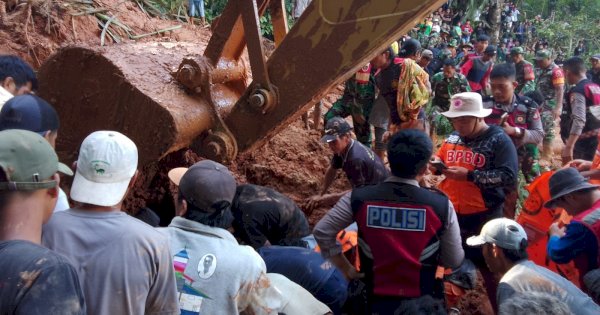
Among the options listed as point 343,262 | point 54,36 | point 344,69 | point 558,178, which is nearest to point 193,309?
point 343,262

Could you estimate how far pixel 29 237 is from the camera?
1721mm

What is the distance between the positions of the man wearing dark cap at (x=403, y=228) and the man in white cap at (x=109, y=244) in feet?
3.77

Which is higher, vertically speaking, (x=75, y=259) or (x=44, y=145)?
(x=44, y=145)

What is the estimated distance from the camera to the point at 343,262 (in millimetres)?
3189

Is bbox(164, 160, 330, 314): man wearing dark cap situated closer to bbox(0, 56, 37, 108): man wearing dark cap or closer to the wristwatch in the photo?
bbox(0, 56, 37, 108): man wearing dark cap

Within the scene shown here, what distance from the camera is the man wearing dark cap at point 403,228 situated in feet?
9.39

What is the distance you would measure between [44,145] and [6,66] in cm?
221

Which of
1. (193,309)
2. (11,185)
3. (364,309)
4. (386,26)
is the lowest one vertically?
(364,309)

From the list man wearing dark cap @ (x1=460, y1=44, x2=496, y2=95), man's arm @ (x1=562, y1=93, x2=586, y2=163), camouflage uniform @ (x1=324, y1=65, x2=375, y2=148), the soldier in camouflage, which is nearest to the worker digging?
camouflage uniform @ (x1=324, y1=65, x2=375, y2=148)

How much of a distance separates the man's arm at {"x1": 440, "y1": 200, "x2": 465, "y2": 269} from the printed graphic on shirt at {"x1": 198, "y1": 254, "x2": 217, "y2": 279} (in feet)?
4.02

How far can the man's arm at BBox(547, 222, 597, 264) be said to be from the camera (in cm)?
299

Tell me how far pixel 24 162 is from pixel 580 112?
20.7ft

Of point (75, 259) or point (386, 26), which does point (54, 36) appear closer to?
point (386, 26)

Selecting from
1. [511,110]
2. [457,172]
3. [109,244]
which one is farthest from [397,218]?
[511,110]
